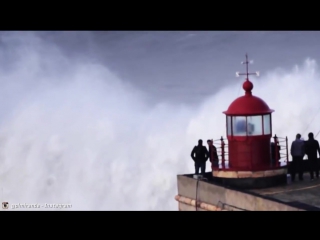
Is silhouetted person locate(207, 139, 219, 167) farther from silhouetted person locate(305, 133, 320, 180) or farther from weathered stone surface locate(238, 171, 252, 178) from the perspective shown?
silhouetted person locate(305, 133, 320, 180)

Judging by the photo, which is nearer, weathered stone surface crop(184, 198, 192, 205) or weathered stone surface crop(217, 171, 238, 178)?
weathered stone surface crop(217, 171, 238, 178)

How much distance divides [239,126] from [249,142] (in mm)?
275

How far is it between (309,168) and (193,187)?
1.99m

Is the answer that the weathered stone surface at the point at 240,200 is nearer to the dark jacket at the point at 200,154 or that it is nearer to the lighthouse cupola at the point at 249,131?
the lighthouse cupola at the point at 249,131

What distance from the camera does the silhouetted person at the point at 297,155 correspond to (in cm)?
1411

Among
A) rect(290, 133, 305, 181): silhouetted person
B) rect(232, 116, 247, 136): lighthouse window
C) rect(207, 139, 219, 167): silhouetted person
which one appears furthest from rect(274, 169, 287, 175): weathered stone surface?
rect(207, 139, 219, 167): silhouetted person

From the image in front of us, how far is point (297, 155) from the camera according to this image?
559 inches

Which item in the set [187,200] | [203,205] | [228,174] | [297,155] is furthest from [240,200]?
[297,155]

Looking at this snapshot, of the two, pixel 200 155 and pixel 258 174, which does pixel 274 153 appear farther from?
pixel 200 155

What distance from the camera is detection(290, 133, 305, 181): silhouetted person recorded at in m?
14.1

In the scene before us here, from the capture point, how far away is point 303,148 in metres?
14.1
